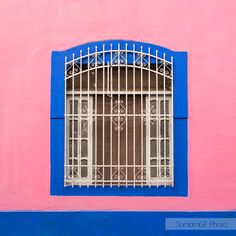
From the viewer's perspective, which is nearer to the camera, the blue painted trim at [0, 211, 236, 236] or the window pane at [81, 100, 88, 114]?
the blue painted trim at [0, 211, 236, 236]

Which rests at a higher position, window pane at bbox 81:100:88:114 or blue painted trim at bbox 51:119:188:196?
window pane at bbox 81:100:88:114

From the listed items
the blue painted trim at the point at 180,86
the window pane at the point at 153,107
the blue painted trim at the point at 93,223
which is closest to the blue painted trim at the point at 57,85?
the window pane at the point at 153,107

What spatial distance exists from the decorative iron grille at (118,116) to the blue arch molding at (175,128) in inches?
2.3

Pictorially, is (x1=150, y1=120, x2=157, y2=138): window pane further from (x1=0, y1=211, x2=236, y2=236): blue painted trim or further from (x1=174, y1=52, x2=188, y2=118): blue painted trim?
(x1=0, y1=211, x2=236, y2=236): blue painted trim

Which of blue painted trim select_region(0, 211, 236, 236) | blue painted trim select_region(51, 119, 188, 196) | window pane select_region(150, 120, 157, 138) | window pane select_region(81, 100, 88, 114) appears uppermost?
window pane select_region(81, 100, 88, 114)

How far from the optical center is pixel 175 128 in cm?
555

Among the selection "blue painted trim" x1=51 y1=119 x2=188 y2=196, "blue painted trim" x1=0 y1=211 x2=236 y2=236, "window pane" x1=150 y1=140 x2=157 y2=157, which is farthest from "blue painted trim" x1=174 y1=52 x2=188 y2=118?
"blue painted trim" x1=0 y1=211 x2=236 y2=236

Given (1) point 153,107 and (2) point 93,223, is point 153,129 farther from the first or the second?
(2) point 93,223

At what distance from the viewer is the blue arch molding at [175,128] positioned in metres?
5.53

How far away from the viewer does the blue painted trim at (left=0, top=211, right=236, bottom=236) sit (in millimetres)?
5465

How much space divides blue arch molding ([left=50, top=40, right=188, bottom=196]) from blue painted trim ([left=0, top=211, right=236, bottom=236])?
0.21m

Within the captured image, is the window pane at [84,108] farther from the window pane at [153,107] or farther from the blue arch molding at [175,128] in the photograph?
the window pane at [153,107]
